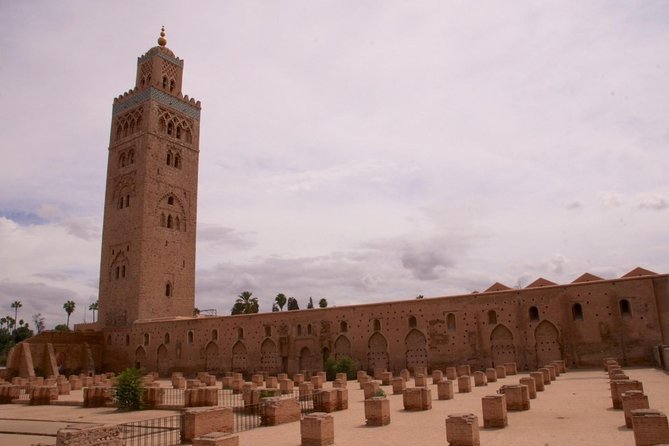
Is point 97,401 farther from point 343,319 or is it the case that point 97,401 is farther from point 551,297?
point 551,297

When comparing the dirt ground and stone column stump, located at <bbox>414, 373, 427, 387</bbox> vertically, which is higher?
stone column stump, located at <bbox>414, 373, 427, 387</bbox>

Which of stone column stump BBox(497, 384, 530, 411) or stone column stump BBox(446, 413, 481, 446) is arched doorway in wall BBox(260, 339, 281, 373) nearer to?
stone column stump BBox(497, 384, 530, 411)

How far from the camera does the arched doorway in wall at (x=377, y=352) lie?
942 inches

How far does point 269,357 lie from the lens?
2727 centimetres

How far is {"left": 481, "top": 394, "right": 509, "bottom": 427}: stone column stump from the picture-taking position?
30.1 ft

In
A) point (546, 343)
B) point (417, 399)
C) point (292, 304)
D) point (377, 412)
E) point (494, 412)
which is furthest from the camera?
point (292, 304)

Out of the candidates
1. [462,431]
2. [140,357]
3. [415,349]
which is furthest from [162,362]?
[462,431]

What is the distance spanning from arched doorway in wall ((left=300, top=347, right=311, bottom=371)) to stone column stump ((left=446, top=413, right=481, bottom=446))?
18960 millimetres

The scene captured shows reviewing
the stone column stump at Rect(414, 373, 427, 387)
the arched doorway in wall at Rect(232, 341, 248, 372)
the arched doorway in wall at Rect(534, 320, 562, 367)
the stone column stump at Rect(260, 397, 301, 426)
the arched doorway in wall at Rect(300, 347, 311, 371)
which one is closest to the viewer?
the stone column stump at Rect(260, 397, 301, 426)

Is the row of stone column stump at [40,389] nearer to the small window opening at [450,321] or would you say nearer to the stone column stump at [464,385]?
the stone column stump at [464,385]

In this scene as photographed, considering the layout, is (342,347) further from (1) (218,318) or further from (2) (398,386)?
(2) (398,386)

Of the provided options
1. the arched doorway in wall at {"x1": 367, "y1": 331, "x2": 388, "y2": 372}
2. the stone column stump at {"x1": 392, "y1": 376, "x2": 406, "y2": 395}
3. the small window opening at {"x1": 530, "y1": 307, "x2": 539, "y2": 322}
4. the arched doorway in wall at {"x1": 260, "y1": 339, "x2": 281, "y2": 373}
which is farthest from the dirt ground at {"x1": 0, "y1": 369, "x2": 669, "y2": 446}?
the arched doorway in wall at {"x1": 260, "y1": 339, "x2": 281, "y2": 373}

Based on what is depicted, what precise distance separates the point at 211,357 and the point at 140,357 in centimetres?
589

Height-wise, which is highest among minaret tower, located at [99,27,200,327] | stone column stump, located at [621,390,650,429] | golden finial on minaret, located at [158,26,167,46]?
golden finial on minaret, located at [158,26,167,46]
